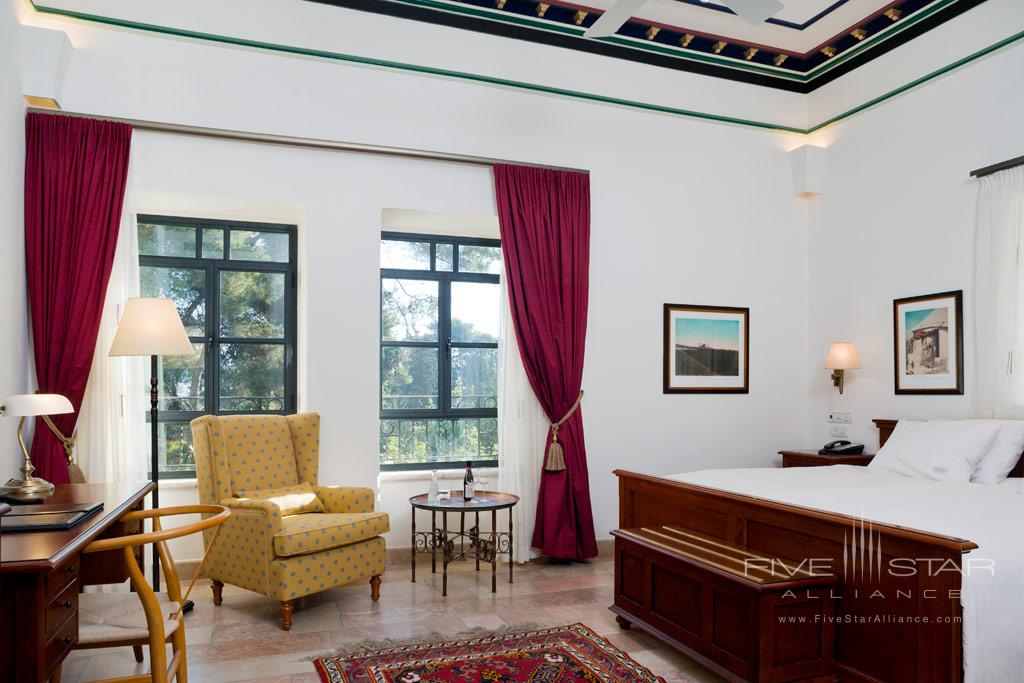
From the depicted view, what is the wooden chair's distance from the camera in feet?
7.73

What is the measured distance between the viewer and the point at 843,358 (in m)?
5.80

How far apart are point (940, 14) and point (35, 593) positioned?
6142 mm

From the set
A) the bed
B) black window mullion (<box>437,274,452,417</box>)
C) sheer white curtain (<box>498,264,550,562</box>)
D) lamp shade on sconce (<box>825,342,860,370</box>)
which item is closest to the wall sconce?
lamp shade on sconce (<box>825,342,860,370</box>)

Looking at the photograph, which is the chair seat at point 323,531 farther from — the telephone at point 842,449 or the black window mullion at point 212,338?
the telephone at point 842,449

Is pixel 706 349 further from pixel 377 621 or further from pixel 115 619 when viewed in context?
pixel 115 619

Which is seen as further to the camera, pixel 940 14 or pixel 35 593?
pixel 940 14

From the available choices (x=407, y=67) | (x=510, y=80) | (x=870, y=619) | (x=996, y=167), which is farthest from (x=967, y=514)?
(x=407, y=67)

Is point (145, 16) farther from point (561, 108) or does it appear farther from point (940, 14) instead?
point (940, 14)

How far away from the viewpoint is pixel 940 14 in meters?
5.27

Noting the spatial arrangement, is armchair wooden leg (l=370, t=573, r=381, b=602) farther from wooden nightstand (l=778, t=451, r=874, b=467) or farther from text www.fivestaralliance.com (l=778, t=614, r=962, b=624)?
wooden nightstand (l=778, t=451, r=874, b=467)

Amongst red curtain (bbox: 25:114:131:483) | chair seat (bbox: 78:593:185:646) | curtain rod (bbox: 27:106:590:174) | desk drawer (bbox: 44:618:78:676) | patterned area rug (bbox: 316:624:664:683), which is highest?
curtain rod (bbox: 27:106:590:174)

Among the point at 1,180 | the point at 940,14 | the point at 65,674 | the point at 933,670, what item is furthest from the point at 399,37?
the point at 933,670

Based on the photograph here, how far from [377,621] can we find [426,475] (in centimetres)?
151

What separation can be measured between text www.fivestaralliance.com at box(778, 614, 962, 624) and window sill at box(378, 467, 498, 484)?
9.89 feet
